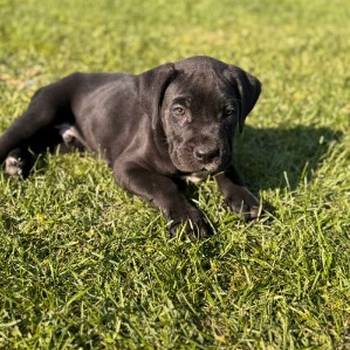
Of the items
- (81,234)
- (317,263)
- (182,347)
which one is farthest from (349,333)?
(81,234)

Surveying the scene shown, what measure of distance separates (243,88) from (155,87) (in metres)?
0.70

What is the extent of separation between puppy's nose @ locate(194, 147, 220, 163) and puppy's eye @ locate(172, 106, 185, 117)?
1.19 ft

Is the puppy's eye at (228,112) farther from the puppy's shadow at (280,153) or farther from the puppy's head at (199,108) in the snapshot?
the puppy's shadow at (280,153)

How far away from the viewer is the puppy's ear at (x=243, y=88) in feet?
14.4

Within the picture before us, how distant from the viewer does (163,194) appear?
167 inches

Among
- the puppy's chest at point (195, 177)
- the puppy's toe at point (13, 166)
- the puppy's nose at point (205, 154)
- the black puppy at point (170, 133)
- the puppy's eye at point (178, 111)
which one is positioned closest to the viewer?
the puppy's nose at point (205, 154)

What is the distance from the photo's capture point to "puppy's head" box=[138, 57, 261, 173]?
4.11 m

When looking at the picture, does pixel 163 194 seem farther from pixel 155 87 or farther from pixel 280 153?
pixel 280 153

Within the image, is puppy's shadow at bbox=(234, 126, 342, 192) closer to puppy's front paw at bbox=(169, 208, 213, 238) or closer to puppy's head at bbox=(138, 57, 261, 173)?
puppy's head at bbox=(138, 57, 261, 173)

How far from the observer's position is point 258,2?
15484mm

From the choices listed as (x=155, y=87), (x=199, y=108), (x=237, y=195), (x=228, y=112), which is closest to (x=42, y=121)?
(x=155, y=87)

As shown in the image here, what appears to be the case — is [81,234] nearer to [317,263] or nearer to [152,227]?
[152,227]

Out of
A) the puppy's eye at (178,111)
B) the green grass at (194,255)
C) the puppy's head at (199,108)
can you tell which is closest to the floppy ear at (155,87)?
the puppy's head at (199,108)

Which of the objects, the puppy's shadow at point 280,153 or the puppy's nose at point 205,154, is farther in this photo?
the puppy's shadow at point 280,153
